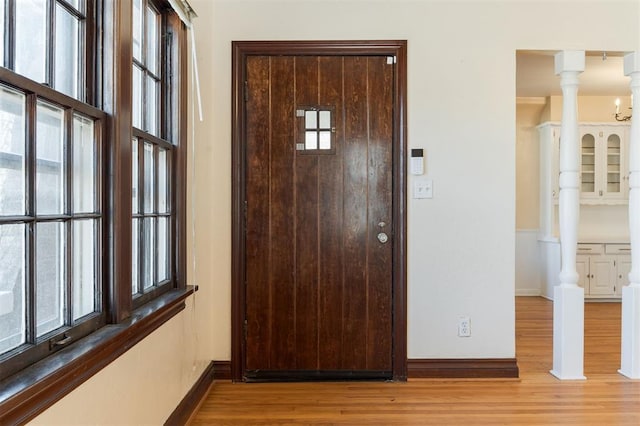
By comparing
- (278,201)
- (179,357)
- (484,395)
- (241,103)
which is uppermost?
(241,103)

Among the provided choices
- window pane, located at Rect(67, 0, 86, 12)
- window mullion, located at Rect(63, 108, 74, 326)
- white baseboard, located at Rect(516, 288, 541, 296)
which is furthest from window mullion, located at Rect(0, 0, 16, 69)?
white baseboard, located at Rect(516, 288, 541, 296)

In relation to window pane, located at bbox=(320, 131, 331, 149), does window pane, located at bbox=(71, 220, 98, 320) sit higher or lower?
lower

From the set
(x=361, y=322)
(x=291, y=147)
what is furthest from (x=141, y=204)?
(x=361, y=322)

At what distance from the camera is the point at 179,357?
247cm

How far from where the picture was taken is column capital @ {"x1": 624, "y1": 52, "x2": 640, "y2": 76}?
10.5 feet

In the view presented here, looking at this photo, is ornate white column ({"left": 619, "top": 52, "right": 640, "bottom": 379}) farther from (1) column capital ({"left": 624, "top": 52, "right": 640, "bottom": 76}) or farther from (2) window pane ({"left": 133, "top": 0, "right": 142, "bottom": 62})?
(2) window pane ({"left": 133, "top": 0, "right": 142, "bottom": 62})

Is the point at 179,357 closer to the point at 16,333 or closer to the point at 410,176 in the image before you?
the point at 16,333

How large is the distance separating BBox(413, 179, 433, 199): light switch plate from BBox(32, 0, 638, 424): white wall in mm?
38

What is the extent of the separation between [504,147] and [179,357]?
7.68 feet

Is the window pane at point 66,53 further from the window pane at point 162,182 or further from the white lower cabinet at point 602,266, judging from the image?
the white lower cabinet at point 602,266

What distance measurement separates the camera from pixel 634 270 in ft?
10.6

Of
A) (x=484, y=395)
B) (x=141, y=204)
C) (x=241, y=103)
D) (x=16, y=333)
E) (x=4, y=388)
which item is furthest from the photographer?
(x=241, y=103)

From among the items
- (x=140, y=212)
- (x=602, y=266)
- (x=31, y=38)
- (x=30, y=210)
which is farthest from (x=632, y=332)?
(x=31, y=38)

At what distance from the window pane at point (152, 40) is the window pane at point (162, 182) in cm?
40
